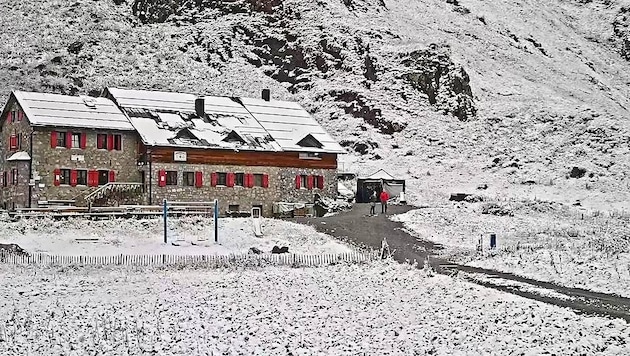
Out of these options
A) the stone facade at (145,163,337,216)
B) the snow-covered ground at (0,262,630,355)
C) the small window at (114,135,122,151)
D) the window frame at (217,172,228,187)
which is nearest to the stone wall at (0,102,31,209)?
the small window at (114,135,122,151)

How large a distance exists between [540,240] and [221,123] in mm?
25676

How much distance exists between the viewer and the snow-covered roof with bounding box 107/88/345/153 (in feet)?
166

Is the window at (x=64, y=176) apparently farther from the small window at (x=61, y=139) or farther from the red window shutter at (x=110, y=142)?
the red window shutter at (x=110, y=142)

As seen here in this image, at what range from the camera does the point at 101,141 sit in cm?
4862

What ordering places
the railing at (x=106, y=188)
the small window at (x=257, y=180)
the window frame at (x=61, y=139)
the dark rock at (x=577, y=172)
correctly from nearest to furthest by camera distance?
the railing at (x=106, y=188), the window frame at (x=61, y=139), the small window at (x=257, y=180), the dark rock at (x=577, y=172)

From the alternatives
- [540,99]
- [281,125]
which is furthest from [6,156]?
[540,99]

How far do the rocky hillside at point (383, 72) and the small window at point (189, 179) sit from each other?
23901 mm

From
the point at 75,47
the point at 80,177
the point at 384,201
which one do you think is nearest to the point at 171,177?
the point at 80,177

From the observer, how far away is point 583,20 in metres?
128

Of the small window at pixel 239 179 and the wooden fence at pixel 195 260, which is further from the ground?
the small window at pixel 239 179

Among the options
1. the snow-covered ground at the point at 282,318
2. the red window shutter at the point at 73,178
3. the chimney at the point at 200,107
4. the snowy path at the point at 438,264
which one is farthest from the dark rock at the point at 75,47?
the snow-covered ground at the point at 282,318

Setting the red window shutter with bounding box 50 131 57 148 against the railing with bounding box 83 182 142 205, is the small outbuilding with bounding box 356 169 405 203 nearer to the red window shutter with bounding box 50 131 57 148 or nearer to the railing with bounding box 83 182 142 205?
the railing with bounding box 83 182 142 205

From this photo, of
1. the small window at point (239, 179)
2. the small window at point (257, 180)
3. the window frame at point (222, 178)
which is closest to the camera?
the window frame at point (222, 178)

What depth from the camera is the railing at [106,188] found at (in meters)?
46.4
